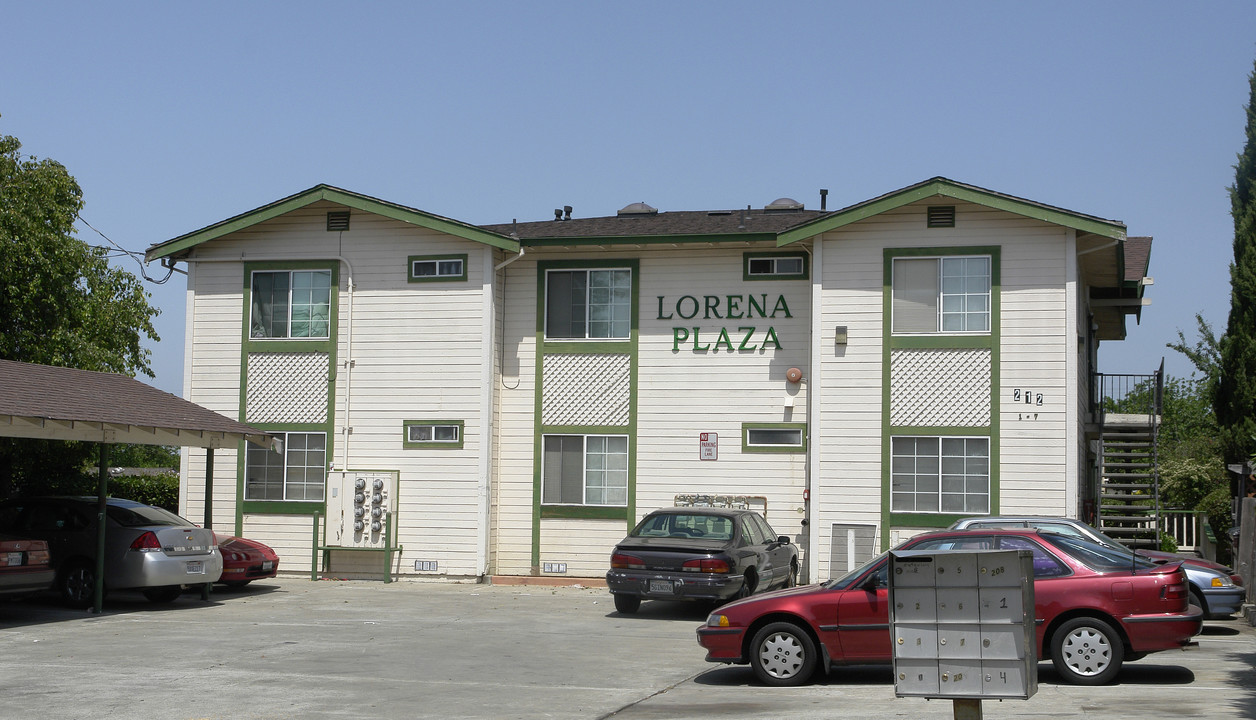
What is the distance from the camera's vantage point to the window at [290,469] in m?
22.7

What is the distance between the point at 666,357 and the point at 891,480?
447cm

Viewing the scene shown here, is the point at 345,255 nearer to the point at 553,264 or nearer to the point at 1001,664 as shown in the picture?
the point at 553,264

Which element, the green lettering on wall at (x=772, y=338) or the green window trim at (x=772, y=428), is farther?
the green lettering on wall at (x=772, y=338)

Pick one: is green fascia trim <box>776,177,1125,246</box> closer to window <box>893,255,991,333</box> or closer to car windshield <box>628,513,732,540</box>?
window <box>893,255,991,333</box>

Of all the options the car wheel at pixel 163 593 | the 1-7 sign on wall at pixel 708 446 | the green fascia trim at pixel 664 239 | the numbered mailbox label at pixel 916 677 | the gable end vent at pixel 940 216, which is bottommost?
the car wheel at pixel 163 593

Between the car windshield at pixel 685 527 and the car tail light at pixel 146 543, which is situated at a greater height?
the car windshield at pixel 685 527

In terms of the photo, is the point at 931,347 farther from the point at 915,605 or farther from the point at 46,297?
the point at 46,297

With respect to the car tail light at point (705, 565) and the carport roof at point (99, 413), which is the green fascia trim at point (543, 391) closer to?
the carport roof at point (99, 413)

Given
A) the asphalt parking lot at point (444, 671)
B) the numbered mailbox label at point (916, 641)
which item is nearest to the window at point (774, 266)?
the asphalt parking lot at point (444, 671)

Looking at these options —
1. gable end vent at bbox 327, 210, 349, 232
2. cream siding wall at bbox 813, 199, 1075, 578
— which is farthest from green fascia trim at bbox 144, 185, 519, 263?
cream siding wall at bbox 813, 199, 1075, 578

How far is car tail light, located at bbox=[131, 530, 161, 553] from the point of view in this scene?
17203mm

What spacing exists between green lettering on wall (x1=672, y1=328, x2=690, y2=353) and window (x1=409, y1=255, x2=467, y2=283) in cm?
387

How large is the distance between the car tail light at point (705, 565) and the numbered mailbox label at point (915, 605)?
10015 mm

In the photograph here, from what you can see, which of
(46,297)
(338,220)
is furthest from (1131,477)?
(46,297)
